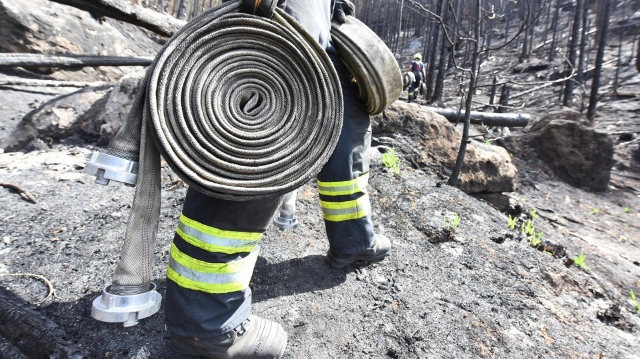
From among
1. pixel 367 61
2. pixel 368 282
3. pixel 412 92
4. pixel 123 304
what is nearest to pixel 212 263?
pixel 123 304

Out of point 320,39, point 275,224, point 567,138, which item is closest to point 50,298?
point 275,224

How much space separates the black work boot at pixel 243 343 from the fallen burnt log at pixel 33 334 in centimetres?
37

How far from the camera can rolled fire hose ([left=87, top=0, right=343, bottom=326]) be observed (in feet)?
3.65

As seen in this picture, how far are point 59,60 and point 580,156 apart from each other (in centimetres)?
848

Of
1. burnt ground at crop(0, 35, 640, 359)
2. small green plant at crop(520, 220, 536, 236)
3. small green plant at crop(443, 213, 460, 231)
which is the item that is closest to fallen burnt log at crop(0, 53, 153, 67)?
burnt ground at crop(0, 35, 640, 359)

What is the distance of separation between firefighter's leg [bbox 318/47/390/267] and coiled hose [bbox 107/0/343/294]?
75 centimetres

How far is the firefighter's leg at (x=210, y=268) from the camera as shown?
4.10 ft

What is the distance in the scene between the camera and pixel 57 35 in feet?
21.1

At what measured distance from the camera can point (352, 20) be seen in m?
2.01

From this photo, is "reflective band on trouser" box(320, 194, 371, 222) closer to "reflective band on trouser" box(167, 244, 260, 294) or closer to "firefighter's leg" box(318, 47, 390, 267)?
"firefighter's leg" box(318, 47, 390, 267)

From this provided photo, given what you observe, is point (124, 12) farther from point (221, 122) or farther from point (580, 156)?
point (580, 156)

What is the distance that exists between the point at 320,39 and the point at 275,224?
4.30ft

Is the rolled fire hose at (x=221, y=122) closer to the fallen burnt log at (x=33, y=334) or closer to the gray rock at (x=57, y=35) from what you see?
the fallen burnt log at (x=33, y=334)

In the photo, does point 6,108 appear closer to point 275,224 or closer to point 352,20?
point 275,224
